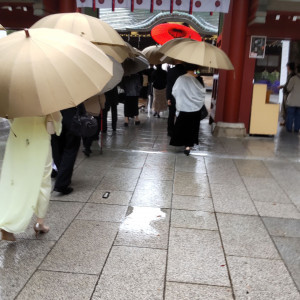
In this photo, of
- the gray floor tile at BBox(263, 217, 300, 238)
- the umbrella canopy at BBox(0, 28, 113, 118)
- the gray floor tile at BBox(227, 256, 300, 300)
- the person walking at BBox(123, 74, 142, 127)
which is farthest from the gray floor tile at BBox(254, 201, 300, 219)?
the person walking at BBox(123, 74, 142, 127)

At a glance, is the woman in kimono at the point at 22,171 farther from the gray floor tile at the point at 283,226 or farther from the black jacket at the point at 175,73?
the black jacket at the point at 175,73

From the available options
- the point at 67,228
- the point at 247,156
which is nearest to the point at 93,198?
the point at 67,228

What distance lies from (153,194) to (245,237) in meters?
1.43

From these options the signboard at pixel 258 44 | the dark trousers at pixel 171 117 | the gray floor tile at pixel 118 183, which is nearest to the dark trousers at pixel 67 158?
the gray floor tile at pixel 118 183

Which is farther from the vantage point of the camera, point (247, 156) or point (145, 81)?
point (145, 81)

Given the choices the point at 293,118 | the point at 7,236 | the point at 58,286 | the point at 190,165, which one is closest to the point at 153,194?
the point at 190,165

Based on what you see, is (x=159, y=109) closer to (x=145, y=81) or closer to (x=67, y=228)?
(x=145, y=81)

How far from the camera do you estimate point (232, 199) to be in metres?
4.52

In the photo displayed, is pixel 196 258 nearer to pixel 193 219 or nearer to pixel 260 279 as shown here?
pixel 260 279

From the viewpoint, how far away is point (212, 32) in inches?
570

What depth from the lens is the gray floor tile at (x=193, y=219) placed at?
371cm

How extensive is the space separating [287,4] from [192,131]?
334 cm

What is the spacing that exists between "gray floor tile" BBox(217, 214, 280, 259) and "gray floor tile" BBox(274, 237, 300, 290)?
7 cm

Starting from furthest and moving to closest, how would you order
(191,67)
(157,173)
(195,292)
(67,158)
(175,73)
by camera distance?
(175,73) < (191,67) < (157,173) < (67,158) < (195,292)
